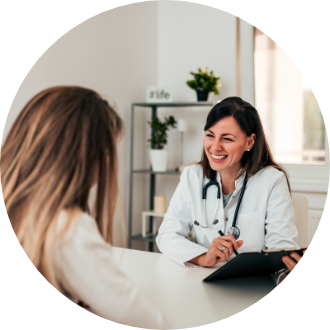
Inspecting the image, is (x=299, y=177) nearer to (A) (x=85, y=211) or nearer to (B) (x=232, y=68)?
(B) (x=232, y=68)

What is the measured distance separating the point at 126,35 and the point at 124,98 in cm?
17

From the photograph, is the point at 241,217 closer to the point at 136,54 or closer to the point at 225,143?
the point at 225,143

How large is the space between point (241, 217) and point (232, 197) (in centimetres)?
7

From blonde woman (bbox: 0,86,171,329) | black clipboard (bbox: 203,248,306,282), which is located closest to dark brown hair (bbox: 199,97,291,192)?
black clipboard (bbox: 203,248,306,282)

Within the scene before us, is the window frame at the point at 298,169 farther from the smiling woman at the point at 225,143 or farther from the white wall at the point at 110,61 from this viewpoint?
the white wall at the point at 110,61

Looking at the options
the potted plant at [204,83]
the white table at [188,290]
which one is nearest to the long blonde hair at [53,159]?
the white table at [188,290]

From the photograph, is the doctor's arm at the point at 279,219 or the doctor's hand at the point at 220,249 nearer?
the doctor's hand at the point at 220,249

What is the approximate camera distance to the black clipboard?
76cm

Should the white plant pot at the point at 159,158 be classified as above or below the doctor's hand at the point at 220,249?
above

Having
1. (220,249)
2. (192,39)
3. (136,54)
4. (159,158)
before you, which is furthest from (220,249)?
(159,158)

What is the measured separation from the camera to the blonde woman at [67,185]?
21.8 inches

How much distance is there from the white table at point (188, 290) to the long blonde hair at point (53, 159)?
26 centimetres

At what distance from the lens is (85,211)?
580 mm

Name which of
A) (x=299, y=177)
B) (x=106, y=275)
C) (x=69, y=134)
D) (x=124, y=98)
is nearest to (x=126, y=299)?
(x=106, y=275)
